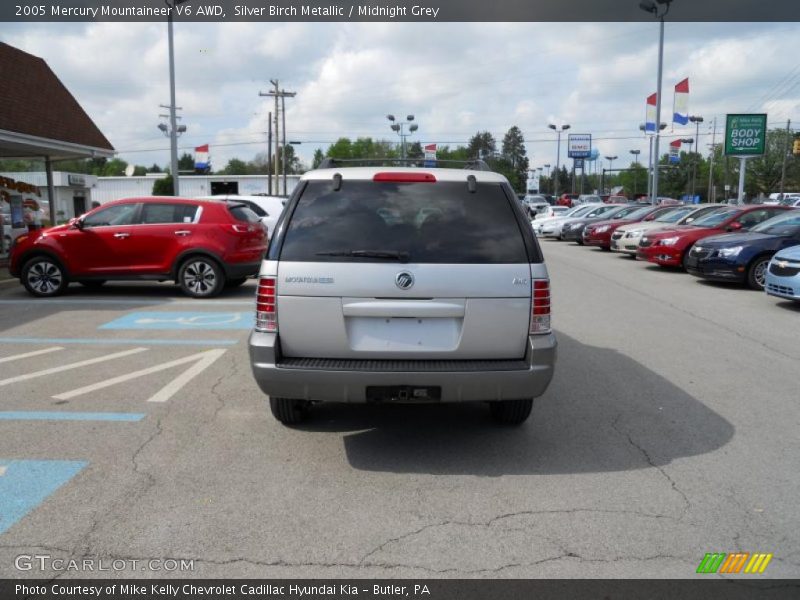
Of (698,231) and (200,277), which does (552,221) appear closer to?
(698,231)

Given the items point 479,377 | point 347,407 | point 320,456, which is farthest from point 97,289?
point 479,377

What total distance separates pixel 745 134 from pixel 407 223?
2963cm

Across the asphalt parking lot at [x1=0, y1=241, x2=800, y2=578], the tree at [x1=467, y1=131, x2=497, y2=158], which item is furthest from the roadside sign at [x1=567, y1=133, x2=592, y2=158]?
the asphalt parking lot at [x1=0, y1=241, x2=800, y2=578]

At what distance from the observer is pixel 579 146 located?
74812 millimetres

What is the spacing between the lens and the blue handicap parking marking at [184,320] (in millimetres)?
9516

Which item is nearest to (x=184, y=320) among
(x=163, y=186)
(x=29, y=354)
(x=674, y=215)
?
(x=29, y=354)

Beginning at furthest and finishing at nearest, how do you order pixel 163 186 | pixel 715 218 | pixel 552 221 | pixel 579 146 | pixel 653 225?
1. pixel 579 146
2. pixel 163 186
3. pixel 552 221
4. pixel 653 225
5. pixel 715 218

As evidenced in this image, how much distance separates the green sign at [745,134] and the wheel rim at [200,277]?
83.7ft

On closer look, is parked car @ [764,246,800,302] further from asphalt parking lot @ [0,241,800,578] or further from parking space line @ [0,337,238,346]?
parking space line @ [0,337,238,346]

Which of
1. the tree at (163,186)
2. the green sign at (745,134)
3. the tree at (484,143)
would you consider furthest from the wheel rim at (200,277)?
the tree at (484,143)

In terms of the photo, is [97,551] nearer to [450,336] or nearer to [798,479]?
[450,336]

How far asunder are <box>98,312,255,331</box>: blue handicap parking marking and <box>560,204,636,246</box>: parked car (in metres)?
18.5

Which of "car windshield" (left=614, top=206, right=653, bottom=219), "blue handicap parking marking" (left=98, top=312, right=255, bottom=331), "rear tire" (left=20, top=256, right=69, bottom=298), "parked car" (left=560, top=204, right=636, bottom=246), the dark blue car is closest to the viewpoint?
"blue handicap parking marking" (left=98, top=312, right=255, bottom=331)

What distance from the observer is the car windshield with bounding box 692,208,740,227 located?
15.8 m
